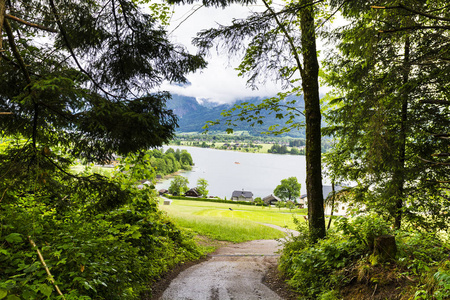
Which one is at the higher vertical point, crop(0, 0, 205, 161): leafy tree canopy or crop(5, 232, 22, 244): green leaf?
crop(0, 0, 205, 161): leafy tree canopy

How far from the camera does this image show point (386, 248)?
3441 millimetres

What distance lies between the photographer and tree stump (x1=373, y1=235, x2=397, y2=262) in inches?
134

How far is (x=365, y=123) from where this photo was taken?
4.82 metres

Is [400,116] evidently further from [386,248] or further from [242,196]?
[242,196]

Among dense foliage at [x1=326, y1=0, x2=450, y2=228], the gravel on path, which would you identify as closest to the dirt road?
the gravel on path

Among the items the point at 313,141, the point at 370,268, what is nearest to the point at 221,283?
the point at 370,268

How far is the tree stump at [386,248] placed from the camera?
11.2ft

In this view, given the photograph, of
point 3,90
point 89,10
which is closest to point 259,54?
point 89,10

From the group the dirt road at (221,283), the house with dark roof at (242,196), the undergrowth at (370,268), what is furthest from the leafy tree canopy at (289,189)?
the undergrowth at (370,268)

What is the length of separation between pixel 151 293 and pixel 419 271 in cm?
380

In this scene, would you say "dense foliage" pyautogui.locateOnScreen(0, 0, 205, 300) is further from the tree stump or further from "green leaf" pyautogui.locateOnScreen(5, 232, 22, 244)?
the tree stump

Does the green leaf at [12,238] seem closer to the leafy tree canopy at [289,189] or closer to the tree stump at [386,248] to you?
the tree stump at [386,248]

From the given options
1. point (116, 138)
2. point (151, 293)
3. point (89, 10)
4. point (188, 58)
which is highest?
point (89, 10)

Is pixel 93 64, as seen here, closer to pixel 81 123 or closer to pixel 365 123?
pixel 81 123
